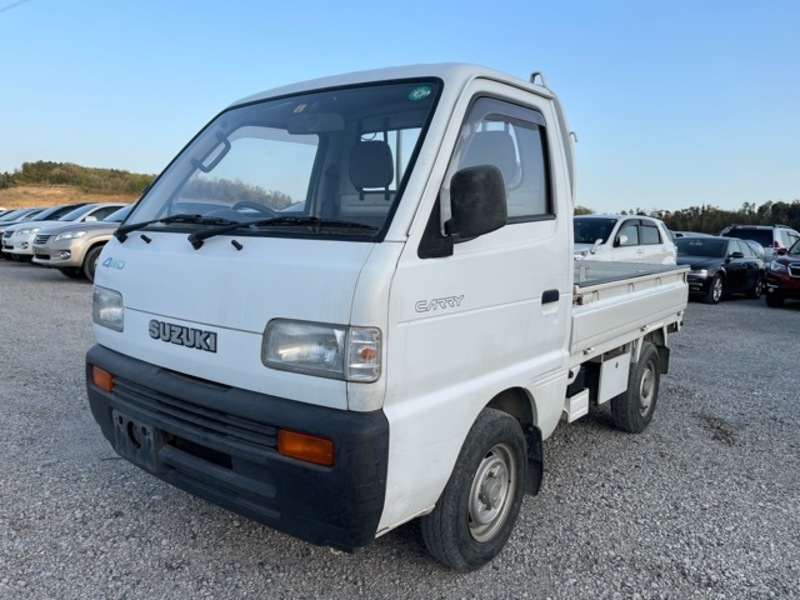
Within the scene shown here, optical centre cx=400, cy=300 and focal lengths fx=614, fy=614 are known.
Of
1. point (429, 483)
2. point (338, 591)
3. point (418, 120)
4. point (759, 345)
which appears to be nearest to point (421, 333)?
point (429, 483)

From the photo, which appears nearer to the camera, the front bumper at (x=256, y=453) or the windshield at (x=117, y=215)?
the front bumper at (x=256, y=453)

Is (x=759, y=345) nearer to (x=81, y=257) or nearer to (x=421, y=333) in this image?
(x=421, y=333)

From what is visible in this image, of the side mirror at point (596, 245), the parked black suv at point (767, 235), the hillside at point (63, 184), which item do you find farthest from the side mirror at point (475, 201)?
the hillside at point (63, 184)

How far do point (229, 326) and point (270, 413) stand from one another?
397mm

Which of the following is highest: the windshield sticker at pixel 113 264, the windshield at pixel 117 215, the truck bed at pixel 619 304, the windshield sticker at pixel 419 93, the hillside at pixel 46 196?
the hillside at pixel 46 196

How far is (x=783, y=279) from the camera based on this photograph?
→ 13.9 m

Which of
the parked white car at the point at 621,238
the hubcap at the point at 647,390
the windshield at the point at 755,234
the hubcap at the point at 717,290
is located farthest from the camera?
the windshield at the point at 755,234

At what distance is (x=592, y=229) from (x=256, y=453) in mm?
10599

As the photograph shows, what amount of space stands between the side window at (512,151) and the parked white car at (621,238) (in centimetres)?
751

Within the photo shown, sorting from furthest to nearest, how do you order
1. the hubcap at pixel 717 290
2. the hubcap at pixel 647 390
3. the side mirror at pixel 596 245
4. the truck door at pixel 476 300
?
the hubcap at pixel 717 290
the side mirror at pixel 596 245
the hubcap at pixel 647 390
the truck door at pixel 476 300

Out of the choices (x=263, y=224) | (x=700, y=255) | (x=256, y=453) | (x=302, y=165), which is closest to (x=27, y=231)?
(x=302, y=165)

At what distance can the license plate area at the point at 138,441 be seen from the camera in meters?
2.64

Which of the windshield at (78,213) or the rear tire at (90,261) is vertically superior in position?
the windshield at (78,213)

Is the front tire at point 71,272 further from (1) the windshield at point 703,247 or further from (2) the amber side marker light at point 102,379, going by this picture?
(1) the windshield at point 703,247
